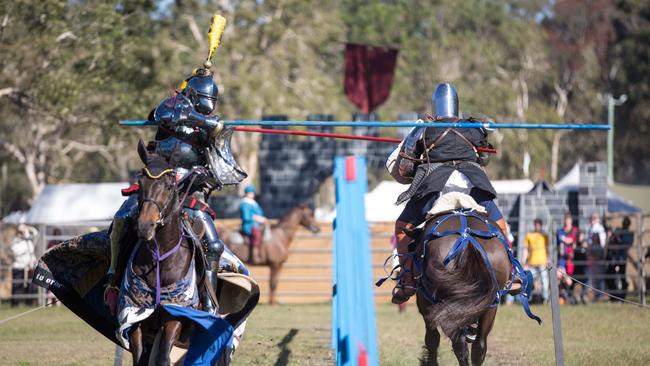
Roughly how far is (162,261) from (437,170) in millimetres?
2753

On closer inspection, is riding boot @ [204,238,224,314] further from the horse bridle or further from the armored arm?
the armored arm

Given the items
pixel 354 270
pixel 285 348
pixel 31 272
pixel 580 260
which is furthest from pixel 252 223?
pixel 354 270

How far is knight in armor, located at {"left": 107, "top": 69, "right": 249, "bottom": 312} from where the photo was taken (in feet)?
28.5

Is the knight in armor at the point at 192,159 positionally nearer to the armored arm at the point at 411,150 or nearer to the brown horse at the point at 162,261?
the brown horse at the point at 162,261

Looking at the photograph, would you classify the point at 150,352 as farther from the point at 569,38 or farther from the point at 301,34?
the point at 569,38

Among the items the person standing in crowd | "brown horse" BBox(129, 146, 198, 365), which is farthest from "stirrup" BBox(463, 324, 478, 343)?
the person standing in crowd

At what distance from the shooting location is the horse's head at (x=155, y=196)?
7.65 m

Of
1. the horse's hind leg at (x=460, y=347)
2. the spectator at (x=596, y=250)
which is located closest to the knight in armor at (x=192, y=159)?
the horse's hind leg at (x=460, y=347)

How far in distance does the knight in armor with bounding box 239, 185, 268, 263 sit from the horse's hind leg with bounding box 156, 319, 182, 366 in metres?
14.2

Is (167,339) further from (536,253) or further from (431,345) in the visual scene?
(536,253)

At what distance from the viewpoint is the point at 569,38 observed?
225ft

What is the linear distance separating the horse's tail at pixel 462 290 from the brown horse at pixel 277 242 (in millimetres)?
14134

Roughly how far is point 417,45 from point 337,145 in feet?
111

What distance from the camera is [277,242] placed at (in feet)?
76.3
